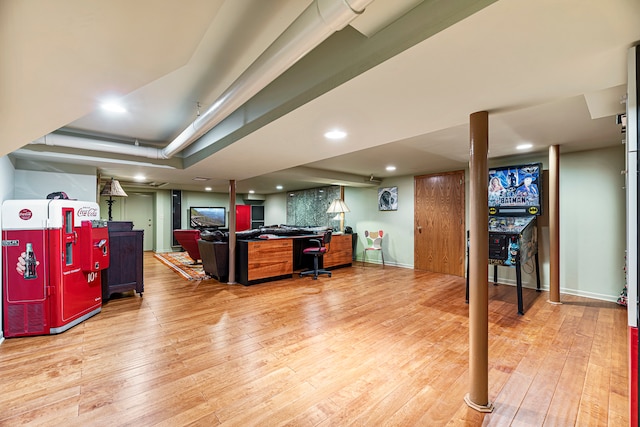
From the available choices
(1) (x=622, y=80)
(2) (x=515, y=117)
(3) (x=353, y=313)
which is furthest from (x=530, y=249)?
(1) (x=622, y=80)

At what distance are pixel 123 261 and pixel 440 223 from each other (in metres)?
5.74

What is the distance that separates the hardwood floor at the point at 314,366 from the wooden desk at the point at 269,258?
1.12 metres

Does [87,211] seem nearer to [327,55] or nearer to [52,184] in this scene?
[52,184]

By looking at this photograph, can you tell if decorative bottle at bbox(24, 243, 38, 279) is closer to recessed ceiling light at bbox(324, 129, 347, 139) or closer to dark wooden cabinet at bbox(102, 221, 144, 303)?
dark wooden cabinet at bbox(102, 221, 144, 303)

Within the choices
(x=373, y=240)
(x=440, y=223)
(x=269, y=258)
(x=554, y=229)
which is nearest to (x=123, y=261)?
(x=269, y=258)

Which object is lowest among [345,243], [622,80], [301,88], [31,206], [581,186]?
[345,243]

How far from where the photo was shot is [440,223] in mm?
5695

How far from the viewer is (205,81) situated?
2.06 meters

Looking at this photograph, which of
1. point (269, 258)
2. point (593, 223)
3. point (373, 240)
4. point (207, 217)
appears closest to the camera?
point (593, 223)

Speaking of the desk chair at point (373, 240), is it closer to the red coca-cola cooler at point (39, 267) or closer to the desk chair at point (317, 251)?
the desk chair at point (317, 251)

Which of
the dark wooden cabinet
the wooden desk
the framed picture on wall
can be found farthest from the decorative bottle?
the framed picture on wall

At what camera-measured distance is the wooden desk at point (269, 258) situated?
15.6 ft

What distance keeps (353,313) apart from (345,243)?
10.4ft

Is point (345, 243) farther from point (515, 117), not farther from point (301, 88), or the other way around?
point (301, 88)
